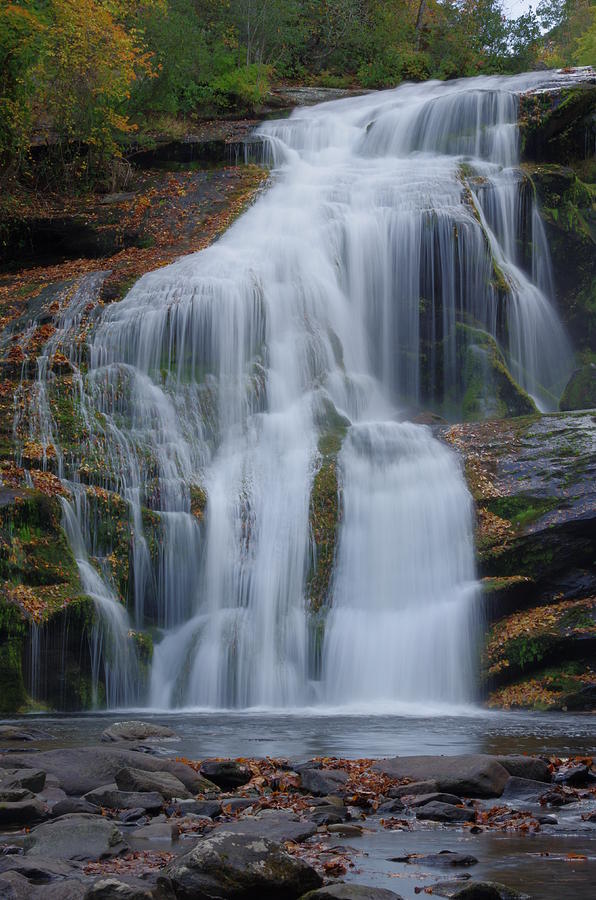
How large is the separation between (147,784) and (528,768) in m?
2.54

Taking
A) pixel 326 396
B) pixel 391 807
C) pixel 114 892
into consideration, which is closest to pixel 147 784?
pixel 391 807

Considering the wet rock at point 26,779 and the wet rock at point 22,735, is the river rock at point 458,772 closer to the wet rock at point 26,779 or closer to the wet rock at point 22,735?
the wet rock at point 26,779

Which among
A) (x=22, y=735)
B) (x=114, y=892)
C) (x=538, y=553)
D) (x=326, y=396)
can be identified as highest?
(x=326, y=396)

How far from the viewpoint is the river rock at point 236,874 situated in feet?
12.7

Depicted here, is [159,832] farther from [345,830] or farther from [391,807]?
[391,807]

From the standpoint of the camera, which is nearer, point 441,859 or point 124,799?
point 441,859

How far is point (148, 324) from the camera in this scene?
54.6 ft

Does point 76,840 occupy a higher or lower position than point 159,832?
higher

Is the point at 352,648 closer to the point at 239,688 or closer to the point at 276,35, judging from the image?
the point at 239,688

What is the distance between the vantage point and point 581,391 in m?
18.4

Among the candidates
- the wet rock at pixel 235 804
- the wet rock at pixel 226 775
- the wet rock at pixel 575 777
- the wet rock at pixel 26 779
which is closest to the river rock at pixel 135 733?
the wet rock at pixel 226 775

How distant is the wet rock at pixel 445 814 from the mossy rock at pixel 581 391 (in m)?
13.7

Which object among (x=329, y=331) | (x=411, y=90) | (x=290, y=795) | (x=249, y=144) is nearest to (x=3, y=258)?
(x=249, y=144)

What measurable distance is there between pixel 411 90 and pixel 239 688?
22173 mm
